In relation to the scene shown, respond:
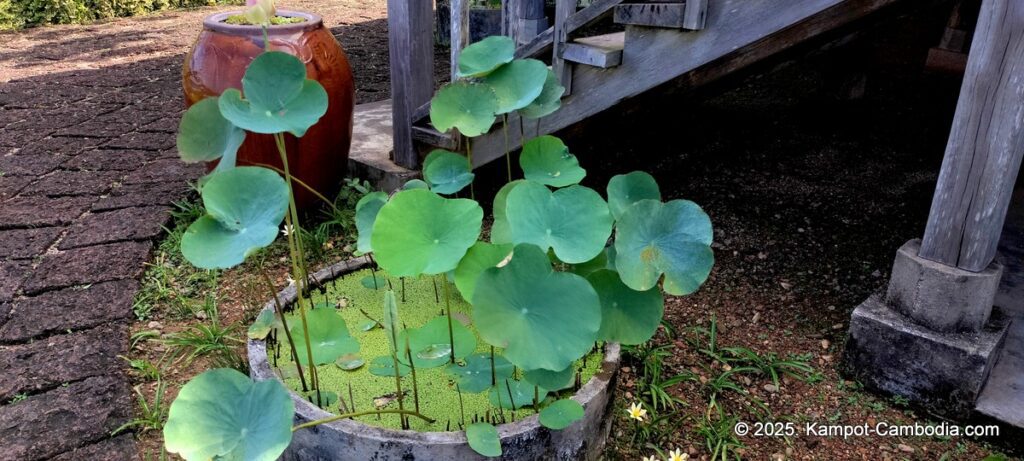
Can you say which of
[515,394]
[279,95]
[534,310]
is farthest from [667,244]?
[279,95]

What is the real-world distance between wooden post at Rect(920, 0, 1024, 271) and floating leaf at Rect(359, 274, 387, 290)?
156 cm

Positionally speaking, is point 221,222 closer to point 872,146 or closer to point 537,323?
point 537,323

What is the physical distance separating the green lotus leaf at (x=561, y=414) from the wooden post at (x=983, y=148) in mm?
1187

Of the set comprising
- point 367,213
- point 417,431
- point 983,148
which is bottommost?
point 417,431

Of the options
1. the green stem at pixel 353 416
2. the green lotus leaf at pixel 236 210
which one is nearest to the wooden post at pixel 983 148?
the green stem at pixel 353 416

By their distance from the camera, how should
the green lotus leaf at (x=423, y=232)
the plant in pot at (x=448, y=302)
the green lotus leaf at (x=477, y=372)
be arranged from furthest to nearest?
the green lotus leaf at (x=477, y=372) < the green lotus leaf at (x=423, y=232) < the plant in pot at (x=448, y=302)

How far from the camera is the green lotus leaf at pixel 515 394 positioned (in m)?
1.69

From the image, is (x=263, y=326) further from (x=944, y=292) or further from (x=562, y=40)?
(x=944, y=292)

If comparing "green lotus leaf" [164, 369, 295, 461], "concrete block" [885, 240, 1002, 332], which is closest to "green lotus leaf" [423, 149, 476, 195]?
"green lotus leaf" [164, 369, 295, 461]

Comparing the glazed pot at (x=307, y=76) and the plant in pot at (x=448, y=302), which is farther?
the glazed pot at (x=307, y=76)

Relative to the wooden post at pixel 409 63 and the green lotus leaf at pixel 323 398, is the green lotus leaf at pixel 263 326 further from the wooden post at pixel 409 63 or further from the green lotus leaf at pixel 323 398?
the wooden post at pixel 409 63

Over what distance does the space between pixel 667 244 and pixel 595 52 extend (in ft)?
3.63

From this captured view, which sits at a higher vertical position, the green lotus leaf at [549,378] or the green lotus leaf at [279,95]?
the green lotus leaf at [279,95]

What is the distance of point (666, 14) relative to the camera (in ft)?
7.72
